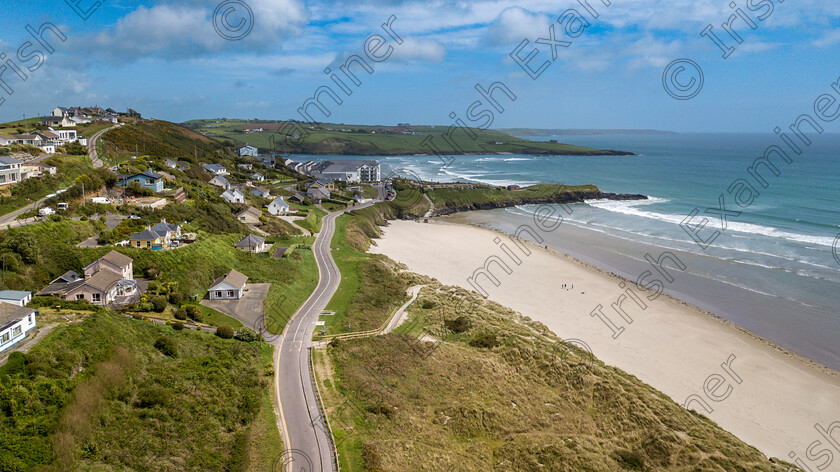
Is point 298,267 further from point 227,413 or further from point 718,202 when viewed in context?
point 718,202

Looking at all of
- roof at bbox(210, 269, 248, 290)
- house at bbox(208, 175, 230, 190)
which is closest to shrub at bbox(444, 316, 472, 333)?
roof at bbox(210, 269, 248, 290)

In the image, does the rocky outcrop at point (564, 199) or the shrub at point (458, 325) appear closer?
the shrub at point (458, 325)

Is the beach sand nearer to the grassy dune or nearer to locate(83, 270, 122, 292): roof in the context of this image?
the grassy dune

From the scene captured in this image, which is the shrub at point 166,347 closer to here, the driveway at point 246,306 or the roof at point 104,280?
the driveway at point 246,306

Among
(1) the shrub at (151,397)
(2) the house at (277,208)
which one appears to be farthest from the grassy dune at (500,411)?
(2) the house at (277,208)

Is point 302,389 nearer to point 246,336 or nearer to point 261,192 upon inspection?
point 246,336

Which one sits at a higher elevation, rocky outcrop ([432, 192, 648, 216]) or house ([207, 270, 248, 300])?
rocky outcrop ([432, 192, 648, 216])
